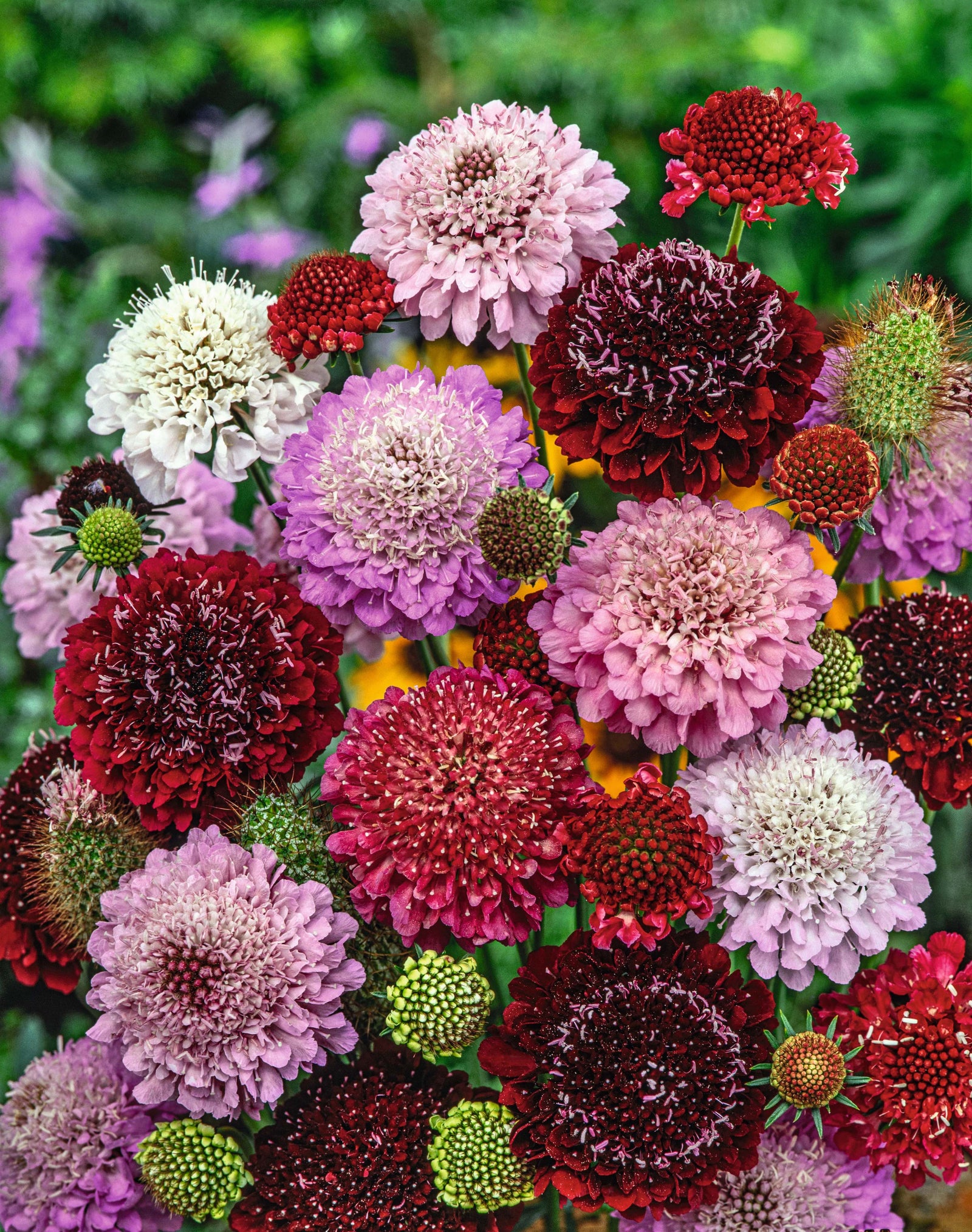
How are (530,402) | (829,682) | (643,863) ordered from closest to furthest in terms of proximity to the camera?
(643,863) → (829,682) → (530,402)

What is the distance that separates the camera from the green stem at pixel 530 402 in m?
0.83

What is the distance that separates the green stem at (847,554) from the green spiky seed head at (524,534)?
0.67 feet

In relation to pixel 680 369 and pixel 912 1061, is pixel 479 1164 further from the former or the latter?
pixel 680 369

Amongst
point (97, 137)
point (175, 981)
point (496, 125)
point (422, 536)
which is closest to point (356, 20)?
point (97, 137)

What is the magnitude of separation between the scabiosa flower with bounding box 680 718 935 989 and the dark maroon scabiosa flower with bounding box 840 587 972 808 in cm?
5

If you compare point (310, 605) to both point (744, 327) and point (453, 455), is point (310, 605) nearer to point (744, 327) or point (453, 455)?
point (453, 455)

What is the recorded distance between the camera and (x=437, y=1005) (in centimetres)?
68

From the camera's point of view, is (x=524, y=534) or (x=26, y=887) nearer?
(x=524, y=534)

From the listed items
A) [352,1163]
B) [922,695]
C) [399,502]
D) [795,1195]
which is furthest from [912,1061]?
[399,502]

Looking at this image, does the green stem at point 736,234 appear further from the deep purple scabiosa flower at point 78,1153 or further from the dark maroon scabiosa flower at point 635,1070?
the deep purple scabiosa flower at point 78,1153

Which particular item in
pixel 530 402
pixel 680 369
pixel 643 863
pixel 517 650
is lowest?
pixel 643 863

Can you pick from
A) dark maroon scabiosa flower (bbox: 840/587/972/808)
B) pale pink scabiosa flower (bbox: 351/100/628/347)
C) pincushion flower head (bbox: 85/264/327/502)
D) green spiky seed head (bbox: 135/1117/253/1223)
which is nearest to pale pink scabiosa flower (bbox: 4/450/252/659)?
pincushion flower head (bbox: 85/264/327/502)

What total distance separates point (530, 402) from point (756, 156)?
227mm

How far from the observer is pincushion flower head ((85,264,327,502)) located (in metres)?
0.79
